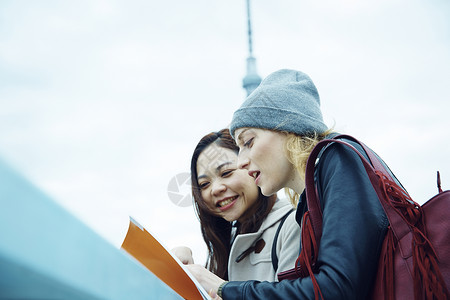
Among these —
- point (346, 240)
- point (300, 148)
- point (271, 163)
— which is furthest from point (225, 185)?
point (346, 240)

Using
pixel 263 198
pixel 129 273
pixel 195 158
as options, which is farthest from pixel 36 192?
pixel 195 158

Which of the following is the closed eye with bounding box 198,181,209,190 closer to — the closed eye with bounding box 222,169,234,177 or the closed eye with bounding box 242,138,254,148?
the closed eye with bounding box 222,169,234,177

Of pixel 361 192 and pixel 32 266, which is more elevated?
pixel 32 266

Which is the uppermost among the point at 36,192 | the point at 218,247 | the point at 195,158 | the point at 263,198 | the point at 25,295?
the point at 36,192

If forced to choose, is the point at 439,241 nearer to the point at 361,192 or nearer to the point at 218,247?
the point at 361,192

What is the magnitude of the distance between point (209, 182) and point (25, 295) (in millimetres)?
2771

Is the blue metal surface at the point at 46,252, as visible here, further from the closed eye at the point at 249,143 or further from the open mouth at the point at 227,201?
the open mouth at the point at 227,201

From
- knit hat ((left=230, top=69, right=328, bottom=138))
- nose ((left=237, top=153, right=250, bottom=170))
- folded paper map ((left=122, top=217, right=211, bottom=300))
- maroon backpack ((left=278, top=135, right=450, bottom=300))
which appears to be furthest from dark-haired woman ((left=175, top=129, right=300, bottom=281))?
maroon backpack ((left=278, top=135, right=450, bottom=300))

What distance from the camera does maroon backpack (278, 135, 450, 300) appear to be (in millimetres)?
1236

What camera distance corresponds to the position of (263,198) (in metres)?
3.12

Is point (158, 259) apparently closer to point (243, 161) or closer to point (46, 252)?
point (243, 161)

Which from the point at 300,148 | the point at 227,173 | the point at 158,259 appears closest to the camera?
the point at 158,259

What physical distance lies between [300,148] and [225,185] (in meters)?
1.16

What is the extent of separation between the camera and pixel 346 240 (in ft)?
4.58
